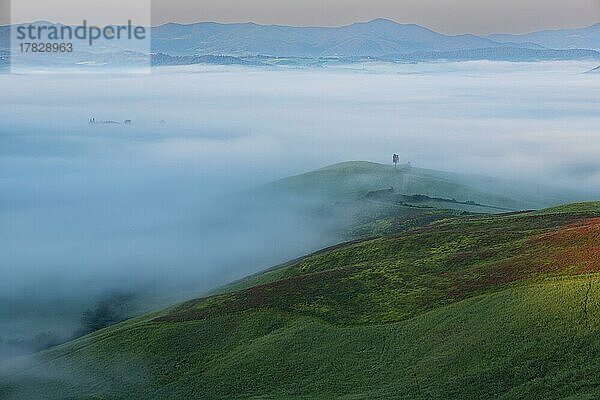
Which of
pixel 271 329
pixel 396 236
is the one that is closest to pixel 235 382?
pixel 271 329

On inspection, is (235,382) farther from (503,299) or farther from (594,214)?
(594,214)

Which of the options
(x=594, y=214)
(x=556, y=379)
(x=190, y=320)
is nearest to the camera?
(x=556, y=379)

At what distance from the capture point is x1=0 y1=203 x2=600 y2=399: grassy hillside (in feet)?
224

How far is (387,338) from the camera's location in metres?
81.6

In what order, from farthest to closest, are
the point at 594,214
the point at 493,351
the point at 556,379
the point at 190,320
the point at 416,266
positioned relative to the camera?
the point at 594,214, the point at 416,266, the point at 190,320, the point at 493,351, the point at 556,379

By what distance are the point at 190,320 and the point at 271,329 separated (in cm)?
1438

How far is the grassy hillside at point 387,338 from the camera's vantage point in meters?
68.1

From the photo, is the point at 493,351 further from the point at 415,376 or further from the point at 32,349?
the point at 32,349

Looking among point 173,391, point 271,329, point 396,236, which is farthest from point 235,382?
point 396,236

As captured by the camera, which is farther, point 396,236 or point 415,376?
point 396,236

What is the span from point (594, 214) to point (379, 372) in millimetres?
65781

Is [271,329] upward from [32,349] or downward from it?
upward

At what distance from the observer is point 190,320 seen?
9919cm

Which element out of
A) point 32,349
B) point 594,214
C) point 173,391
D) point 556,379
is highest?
point 594,214
